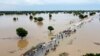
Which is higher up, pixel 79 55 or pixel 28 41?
pixel 79 55

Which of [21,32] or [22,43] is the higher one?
[21,32]

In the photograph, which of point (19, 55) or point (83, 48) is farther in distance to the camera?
point (83, 48)

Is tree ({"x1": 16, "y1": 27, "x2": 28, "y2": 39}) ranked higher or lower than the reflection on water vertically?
higher

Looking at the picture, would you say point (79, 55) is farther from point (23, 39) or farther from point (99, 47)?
point (23, 39)

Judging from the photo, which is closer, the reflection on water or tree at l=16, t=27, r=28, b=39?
the reflection on water

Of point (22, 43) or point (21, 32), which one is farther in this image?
point (21, 32)

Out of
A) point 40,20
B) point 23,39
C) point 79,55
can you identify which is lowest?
point 40,20

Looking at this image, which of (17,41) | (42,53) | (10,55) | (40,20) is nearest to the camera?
(42,53)

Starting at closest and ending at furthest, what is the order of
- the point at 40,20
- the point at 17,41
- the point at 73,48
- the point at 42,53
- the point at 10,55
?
the point at 42,53, the point at 10,55, the point at 73,48, the point at 17,41, the point at 40,20

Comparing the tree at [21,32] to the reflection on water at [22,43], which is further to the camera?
the tree at [21,32]

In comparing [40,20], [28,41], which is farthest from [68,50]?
[40,20]

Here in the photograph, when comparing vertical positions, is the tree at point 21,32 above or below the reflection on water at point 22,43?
above
